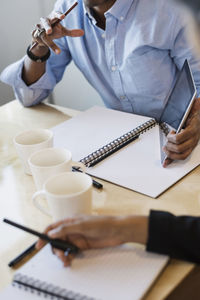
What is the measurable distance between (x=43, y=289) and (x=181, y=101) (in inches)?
24.6

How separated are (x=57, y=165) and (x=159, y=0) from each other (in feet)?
2.37

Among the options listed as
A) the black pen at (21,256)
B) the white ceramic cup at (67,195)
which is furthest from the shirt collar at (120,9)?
the black pen at (21,256)

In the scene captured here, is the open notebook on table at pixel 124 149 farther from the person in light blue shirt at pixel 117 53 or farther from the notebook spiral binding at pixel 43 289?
the notebook spiral binding at pixel 43 289

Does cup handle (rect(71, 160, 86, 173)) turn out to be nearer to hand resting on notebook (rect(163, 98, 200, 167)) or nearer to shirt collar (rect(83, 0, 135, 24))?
hand resting on notebook (rect(163, 98, 200, 167))

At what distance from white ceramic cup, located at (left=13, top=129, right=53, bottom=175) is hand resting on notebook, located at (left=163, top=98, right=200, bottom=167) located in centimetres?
30

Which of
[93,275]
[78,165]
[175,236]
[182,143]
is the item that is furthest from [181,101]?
[93,275]

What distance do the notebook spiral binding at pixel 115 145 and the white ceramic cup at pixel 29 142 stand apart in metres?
0.11

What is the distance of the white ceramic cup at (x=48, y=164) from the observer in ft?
2.85

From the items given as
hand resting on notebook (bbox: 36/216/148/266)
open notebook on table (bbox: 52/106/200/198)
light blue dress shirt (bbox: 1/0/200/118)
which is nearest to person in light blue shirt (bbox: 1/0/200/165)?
light blue dress shirt (bbox: 1/0/200/118)

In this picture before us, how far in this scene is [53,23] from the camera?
1.32 metres

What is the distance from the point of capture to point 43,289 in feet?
2.14

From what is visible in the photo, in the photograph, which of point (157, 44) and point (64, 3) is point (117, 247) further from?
point (64, 3)

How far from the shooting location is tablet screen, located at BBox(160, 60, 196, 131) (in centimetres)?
101

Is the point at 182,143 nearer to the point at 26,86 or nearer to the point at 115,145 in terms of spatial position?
the point at 115,145
